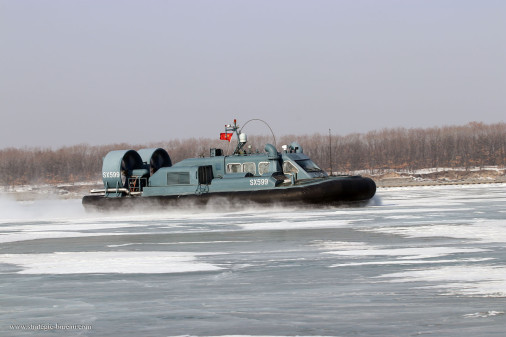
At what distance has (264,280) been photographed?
816cm

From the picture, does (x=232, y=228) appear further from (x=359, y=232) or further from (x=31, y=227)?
(x=31, y=227)

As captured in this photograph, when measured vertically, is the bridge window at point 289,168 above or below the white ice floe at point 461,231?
above

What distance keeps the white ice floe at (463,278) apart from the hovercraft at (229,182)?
1157 cm

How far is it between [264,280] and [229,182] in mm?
13069

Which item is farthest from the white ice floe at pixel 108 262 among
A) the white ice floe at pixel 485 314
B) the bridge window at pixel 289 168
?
the bridge window at pixel 289 168

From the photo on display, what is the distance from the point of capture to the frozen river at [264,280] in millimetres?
6023

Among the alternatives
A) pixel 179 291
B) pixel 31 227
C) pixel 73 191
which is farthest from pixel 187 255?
pixel 73 191

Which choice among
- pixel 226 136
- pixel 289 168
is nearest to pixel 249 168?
pixel 289 168

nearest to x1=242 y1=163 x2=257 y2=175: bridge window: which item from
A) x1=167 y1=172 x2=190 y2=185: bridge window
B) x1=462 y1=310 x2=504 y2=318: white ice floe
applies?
x1=167 y1=172 x2=190 y2=185: bridge window

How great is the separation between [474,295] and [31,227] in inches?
517

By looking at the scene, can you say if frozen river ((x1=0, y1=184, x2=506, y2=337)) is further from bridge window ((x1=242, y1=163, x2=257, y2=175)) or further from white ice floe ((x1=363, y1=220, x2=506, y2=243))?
bridge window ((x1=242, y1=163, x2=257, y2=175))

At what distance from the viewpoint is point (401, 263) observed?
356 inches

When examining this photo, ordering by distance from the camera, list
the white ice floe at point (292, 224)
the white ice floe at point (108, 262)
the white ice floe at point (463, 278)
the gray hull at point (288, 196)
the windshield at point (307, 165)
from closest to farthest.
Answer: the white ice floe at point (463, 278) < the white ice floe at point (108, 262) < the white ice floe at point (292, 224) < the gray hull at point (288, 196) < the windshield at point (307, 165)

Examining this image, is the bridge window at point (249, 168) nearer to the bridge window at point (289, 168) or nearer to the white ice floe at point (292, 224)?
the bridge window at point (289, 168)
